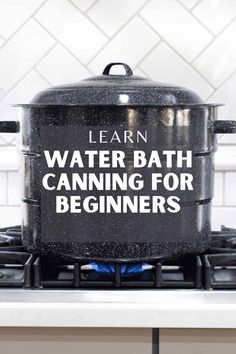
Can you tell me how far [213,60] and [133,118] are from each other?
54 cm

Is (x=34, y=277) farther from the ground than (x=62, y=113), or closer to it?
closer to it

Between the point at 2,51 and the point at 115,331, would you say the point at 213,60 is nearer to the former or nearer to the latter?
the point at 2,51

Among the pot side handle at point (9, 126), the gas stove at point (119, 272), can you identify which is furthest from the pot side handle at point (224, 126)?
the pot side handle at point (9, 126)

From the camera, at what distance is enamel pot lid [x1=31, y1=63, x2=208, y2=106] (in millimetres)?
1045

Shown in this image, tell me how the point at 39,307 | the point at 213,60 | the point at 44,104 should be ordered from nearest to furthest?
the point at 39,307 → the point at 44,104 → the point at 213,60

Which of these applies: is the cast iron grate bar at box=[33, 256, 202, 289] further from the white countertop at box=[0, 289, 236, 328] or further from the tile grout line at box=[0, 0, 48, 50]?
the tile grout line at box=[0, 0, 48, 50]

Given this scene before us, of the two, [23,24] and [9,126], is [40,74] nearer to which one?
[23,24]

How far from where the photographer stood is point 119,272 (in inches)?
41.7

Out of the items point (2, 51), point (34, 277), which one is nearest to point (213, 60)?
point (2, 51)

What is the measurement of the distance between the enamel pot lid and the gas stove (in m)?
0.26

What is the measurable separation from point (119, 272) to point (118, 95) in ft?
0.92

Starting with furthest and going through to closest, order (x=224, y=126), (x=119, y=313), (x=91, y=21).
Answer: (x=91, y=21) → (x=224, y=126) → (x=119, y=313)

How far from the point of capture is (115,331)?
99cm

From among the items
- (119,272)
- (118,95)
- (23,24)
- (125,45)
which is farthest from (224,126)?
(23,24)
